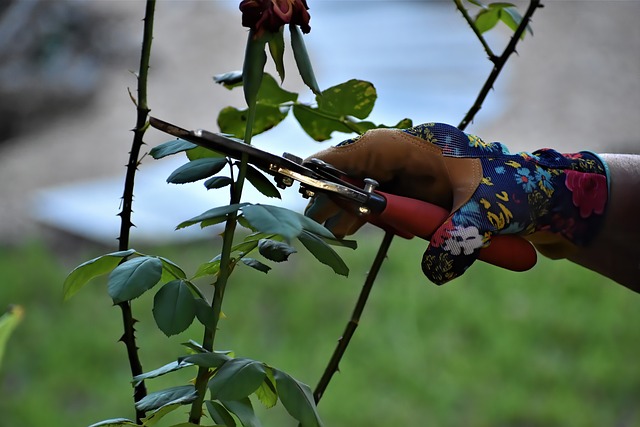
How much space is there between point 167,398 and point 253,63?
0.52 ft

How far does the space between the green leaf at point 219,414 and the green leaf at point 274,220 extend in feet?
0.34

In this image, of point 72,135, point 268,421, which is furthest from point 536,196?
point 72,135

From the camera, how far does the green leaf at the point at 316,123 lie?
1.78 feet

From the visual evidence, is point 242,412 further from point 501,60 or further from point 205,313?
point 501,60

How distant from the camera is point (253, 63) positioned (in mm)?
385

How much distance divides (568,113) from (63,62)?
153cm

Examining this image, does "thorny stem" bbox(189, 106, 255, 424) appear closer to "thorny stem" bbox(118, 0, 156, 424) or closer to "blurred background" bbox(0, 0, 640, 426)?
"thorny stem" bbox(118, 0, 156, 424)

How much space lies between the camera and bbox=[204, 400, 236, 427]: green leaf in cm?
39

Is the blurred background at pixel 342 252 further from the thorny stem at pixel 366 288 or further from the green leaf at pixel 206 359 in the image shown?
the green leaf at pixel 206 359

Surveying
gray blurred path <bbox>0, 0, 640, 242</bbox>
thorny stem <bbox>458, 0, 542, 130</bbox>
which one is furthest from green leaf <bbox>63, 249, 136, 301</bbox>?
gray blurred path <bbox>0, 0, 640, 242</bbox>

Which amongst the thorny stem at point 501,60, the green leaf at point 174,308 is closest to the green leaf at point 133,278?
the green leaf at point 174,308

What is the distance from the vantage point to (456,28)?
304 cm

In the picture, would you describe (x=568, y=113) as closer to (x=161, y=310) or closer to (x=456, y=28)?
(x=456, y=28)

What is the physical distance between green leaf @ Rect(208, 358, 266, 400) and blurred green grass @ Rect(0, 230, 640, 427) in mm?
987
